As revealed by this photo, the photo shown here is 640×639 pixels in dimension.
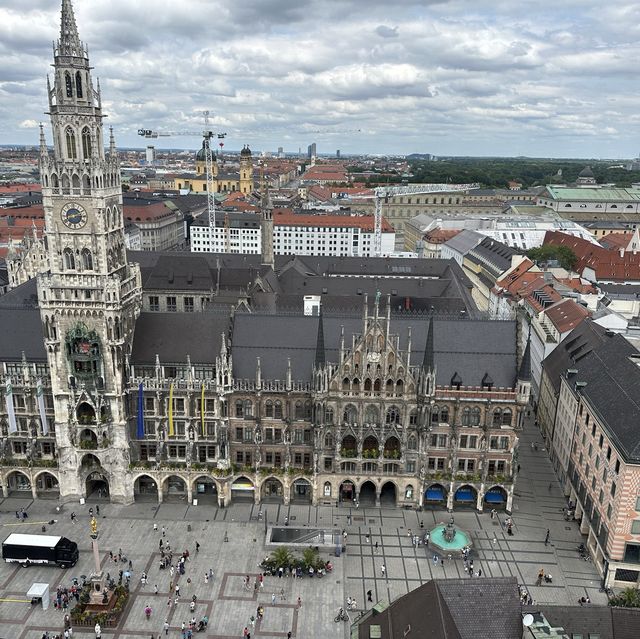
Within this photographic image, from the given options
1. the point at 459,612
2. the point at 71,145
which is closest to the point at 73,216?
the point at 71,145

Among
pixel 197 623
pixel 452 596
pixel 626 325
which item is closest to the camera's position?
pixel 452 596

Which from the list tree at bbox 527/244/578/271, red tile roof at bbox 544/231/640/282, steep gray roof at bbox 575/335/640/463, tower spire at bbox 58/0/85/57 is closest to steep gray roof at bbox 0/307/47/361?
tower spire at bbox 58/0/85/57

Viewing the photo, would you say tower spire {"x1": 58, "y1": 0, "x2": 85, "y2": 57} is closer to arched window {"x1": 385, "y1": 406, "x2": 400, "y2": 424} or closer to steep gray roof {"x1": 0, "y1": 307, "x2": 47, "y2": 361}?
steep gray roof {"x1": 0, "y1": 307, "x2": 47, "y2": 361}

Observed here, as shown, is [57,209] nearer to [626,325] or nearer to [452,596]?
[452,596]

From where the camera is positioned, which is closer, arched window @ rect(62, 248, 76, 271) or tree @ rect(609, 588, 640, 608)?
tree @ rect(609, 588, 640, 608)

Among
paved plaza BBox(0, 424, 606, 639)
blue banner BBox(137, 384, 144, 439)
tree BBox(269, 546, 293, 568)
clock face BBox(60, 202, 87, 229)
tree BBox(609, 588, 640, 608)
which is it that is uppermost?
clock face BBox(60, 202, 87, 229)

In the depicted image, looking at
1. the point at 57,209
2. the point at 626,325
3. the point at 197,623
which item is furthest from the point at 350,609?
the point at 626,325

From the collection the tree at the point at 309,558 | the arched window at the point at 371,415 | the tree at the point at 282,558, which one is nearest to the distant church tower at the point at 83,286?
the tree at the point at 282,558
